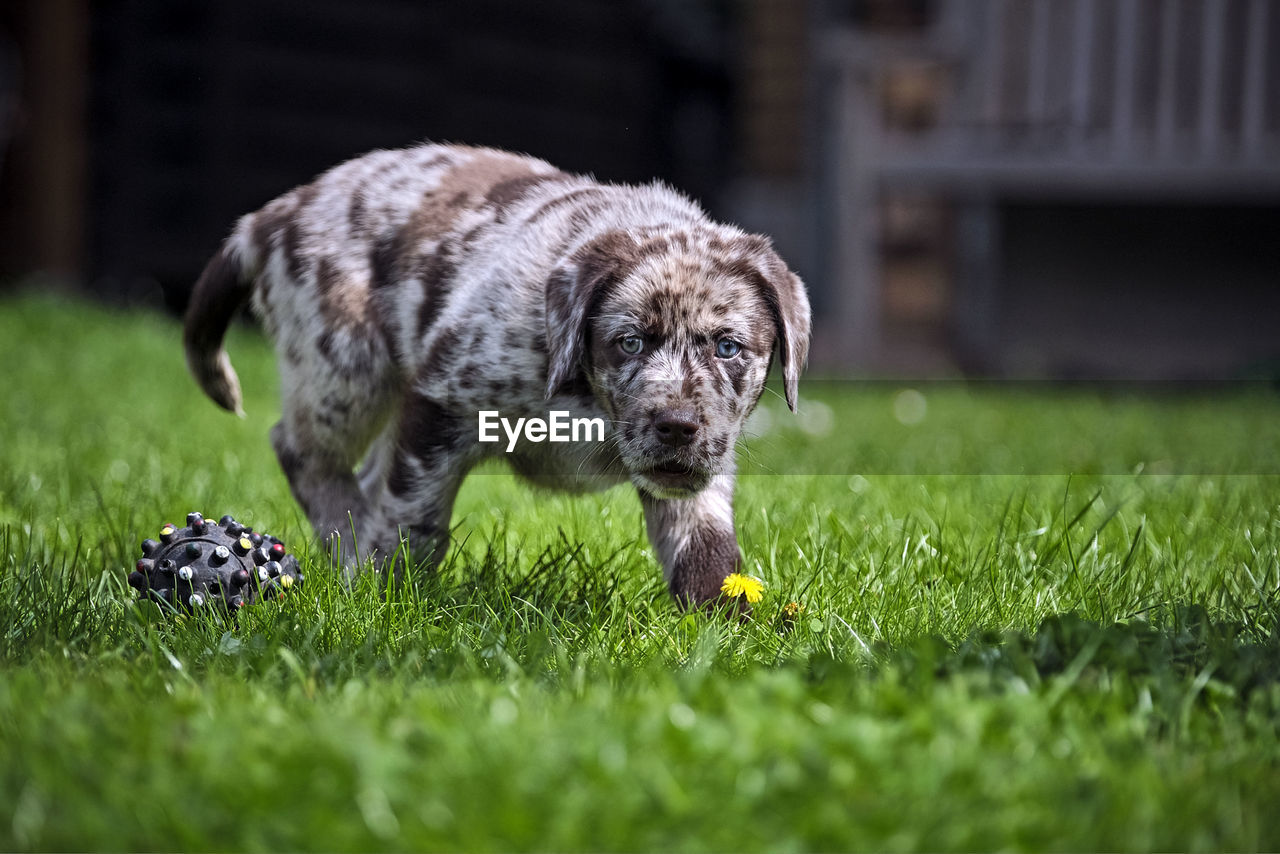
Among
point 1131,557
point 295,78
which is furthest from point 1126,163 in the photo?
point 295,78

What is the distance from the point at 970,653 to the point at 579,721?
74 cm

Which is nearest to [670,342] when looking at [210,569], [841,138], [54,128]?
[210,569]

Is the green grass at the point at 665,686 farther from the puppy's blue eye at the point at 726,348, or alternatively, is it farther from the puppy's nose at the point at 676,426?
the puppy's blue eye at the point at 726,348

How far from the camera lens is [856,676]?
83.7 inches

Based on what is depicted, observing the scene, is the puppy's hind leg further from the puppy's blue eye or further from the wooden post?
the wooden post

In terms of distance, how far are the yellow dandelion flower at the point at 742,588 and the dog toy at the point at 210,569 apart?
36.9 inches

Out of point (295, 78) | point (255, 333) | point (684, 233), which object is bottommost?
point (255, 333)

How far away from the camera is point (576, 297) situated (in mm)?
2838

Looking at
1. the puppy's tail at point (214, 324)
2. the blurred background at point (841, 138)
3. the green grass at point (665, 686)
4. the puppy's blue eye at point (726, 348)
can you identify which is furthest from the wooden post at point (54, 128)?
the puppy's blue eye at point (726, 348)

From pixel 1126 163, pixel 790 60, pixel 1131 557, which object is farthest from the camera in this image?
pixel 790 60

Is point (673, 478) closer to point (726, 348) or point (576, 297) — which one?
point (726, 348)

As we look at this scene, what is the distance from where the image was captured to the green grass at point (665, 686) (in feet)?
5.41

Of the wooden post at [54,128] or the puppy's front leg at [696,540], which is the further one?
the wooden post at [54,128]

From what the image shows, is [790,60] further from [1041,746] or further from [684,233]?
[1041,746]
